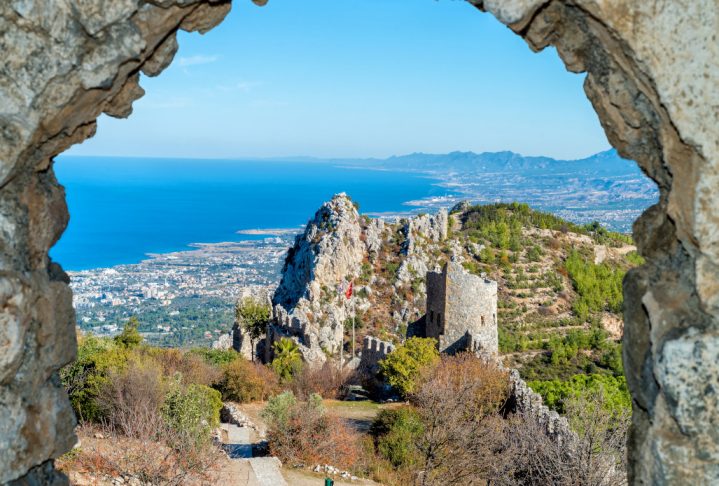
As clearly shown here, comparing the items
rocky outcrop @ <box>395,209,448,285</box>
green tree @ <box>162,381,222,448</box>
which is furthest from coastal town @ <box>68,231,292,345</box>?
green tree @ <box>162,381,222,448</box>

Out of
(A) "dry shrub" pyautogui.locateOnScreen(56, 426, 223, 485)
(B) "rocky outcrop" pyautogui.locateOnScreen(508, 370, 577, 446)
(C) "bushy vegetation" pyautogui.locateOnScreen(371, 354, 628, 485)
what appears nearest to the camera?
(A) "dry shrub" pyautogui.locateOnScreen(56, 426, 223, 485)

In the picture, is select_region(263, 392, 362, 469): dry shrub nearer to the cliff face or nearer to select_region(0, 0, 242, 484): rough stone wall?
select_region(0, 0, 242, 484): rough stone wall

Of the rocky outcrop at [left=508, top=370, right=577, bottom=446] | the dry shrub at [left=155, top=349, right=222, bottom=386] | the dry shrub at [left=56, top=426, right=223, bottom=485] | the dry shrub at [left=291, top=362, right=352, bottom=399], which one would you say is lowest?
the dry shrub at [left=291, top=362, right=352, bottom=399]

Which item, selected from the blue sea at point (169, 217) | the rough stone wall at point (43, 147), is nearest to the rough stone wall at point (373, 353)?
the rough stone wall at point (43, 147)

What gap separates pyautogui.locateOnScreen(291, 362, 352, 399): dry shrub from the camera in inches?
901

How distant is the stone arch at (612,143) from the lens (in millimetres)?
3186

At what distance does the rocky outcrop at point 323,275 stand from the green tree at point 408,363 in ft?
25.4

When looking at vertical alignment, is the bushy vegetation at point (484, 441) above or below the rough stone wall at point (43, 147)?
below

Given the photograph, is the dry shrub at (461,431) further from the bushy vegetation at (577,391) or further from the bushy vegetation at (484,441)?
the bushy vegetation at (577,391)

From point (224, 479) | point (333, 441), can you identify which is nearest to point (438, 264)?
point (333, 441)

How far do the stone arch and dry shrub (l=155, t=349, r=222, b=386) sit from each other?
59.5ft

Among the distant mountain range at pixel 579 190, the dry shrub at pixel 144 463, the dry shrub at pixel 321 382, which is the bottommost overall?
the dry shrub at pixel 321 382

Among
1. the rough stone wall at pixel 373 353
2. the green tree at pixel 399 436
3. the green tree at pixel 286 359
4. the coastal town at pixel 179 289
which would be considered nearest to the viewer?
the green tree at pixel 399 436

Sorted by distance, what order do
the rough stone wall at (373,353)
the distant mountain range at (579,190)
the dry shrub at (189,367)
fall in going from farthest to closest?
the distant mountain range at (579,190)
the rough stone wall at (373,353)
the dry shrub at (189,367)
